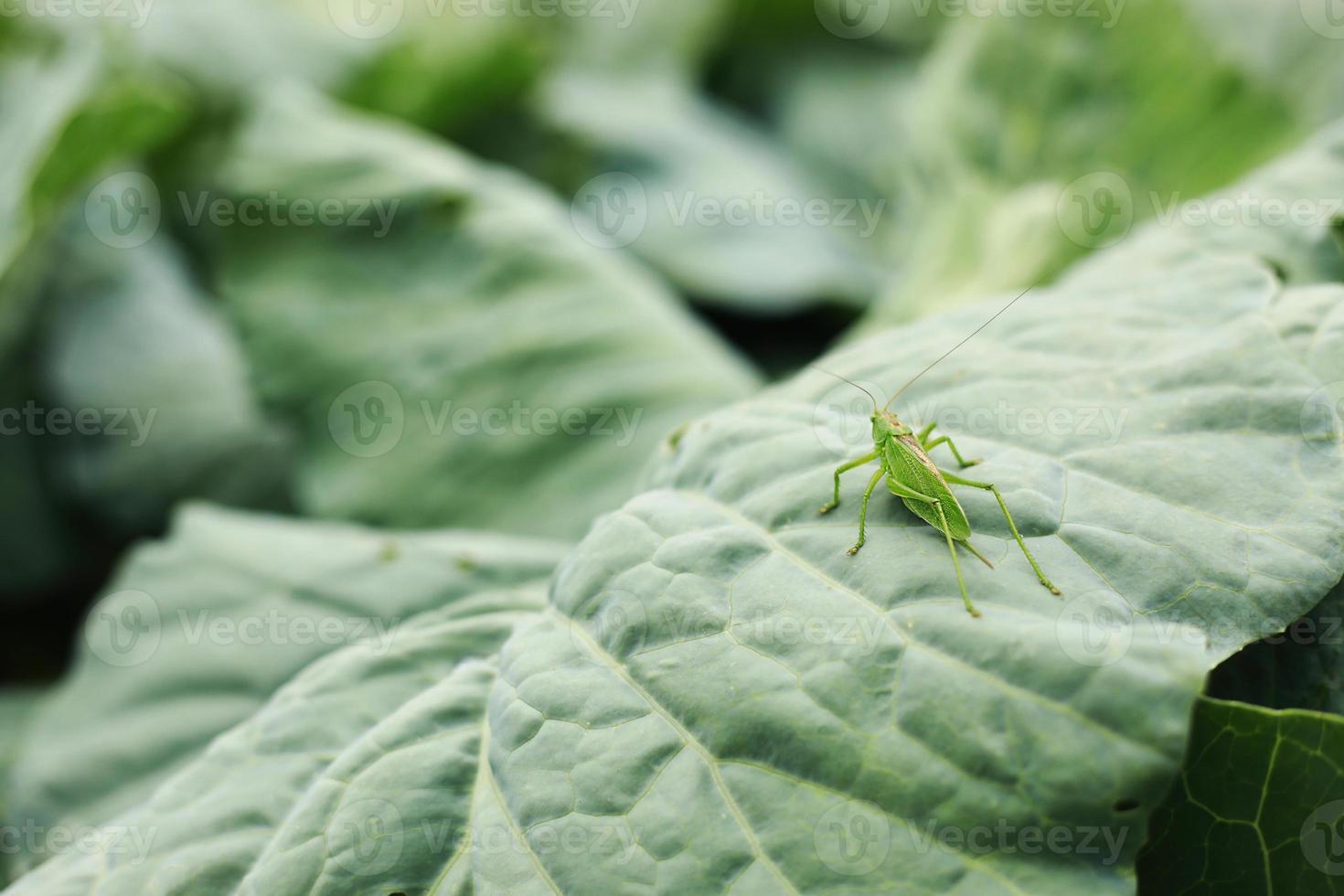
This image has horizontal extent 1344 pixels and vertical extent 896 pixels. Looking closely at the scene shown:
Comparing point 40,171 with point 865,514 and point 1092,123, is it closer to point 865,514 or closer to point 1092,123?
point 865,514

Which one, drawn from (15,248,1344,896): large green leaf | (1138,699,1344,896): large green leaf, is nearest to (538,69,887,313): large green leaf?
(15,248,1344,896): large green leaf

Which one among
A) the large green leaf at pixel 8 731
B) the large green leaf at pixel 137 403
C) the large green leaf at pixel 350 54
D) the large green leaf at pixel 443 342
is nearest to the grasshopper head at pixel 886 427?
the large green leaf at pixel 443 342

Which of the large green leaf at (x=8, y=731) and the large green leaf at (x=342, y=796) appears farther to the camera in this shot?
the large green leaf at (x=8, y=731)

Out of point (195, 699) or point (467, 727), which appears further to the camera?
point (195, 699)

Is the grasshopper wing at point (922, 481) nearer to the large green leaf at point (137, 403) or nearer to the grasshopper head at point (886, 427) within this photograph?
the grasshopper head at point (886, 427)

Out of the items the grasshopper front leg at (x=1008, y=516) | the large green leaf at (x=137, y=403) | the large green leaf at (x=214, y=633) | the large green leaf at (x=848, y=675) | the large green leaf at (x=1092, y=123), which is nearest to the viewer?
the large green leaf at (x=848, y=675)

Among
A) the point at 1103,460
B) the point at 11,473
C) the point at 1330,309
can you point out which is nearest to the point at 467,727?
the point at 1103,460

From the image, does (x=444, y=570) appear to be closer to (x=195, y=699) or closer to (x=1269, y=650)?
(x=195, y=699)

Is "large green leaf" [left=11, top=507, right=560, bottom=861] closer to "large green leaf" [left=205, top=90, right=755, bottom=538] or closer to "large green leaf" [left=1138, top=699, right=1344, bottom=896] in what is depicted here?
"large green leaf" [left=205, top=90, right=755, bottom=538]

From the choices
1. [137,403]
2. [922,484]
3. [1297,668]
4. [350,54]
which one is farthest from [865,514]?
[350,54]
